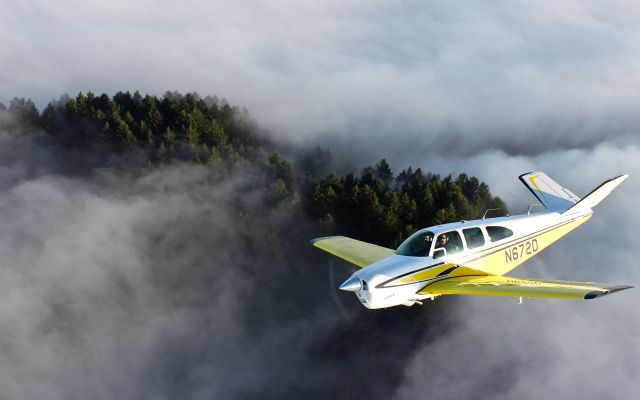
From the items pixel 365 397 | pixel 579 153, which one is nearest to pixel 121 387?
pixel 365 397

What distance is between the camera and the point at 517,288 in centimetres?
2092

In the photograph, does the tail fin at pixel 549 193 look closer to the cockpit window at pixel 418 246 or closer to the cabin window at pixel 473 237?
the cabin window at pixel 473 237

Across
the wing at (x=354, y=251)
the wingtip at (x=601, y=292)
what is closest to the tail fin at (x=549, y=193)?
the wing at (x=354, y=251)

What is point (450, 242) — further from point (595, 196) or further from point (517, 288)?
point (595, 196)

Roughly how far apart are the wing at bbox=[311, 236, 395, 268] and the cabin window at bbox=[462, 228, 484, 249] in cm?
421

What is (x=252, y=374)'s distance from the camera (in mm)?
43938

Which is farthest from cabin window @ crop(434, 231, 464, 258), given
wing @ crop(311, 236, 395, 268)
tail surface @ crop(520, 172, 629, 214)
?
tail surface @ crop(520, 172, 629, 214)

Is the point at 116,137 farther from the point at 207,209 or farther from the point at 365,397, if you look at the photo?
the point at 365,397

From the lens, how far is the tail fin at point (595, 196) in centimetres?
2838

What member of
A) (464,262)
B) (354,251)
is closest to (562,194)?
(464,262)

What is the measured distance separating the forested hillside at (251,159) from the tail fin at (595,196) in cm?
1017

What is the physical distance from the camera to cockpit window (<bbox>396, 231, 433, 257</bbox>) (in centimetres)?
2248

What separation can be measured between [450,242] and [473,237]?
136cm

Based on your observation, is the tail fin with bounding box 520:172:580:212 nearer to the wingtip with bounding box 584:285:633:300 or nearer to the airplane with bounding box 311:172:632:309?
the airplane with bounding box 311:172:632:309
